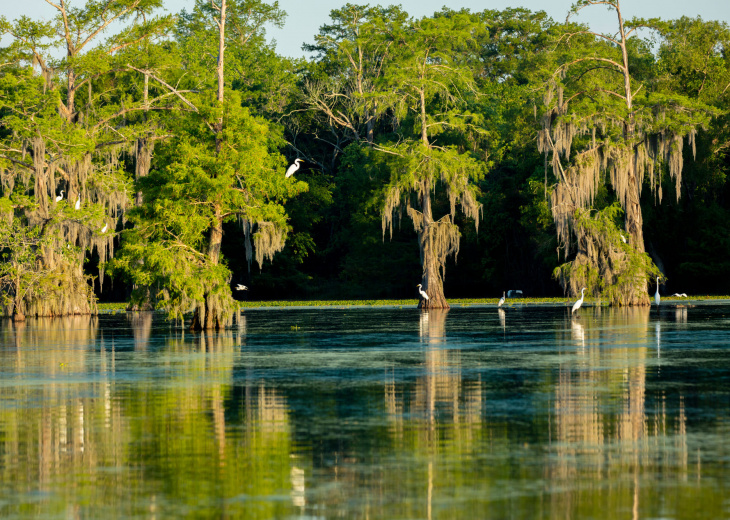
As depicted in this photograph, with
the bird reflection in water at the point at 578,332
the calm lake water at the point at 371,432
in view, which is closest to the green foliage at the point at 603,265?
the bird reflection in water at the point at 578,332

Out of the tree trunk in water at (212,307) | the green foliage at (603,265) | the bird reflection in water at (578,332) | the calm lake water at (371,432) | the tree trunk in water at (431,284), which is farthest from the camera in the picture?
the tree trunk in water at (431,284)

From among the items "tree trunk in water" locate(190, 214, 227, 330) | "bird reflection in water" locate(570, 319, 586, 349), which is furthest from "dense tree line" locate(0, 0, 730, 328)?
"bird reflection in water" locate(570, 319, 586, 349)

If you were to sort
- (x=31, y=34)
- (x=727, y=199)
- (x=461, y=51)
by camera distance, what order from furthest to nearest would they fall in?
(x=461, y=51) → (x=727, y=199) → (x=31, y=34)

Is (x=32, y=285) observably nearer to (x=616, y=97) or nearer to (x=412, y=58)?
(x=412, y=58)

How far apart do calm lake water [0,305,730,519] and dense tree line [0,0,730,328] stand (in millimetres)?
10096

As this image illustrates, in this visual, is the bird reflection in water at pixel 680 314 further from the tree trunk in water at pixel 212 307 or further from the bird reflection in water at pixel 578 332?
the tree trunk in water at pixel 212 307

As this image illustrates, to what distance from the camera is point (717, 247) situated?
6059 cm

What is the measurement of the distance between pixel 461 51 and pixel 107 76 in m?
30.4

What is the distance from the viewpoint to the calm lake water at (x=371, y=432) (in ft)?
30.2

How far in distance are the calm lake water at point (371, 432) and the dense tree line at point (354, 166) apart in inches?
397

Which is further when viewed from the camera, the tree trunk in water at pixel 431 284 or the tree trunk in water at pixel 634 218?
the tree trunk in water at pixel 431 284

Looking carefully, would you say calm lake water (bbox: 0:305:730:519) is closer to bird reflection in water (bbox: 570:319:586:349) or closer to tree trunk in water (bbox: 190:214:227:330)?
bird reflection in water (bbox: 570:319:586:349)

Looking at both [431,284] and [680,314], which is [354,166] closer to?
[431,284]

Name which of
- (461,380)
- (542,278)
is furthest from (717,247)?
(461,380)
